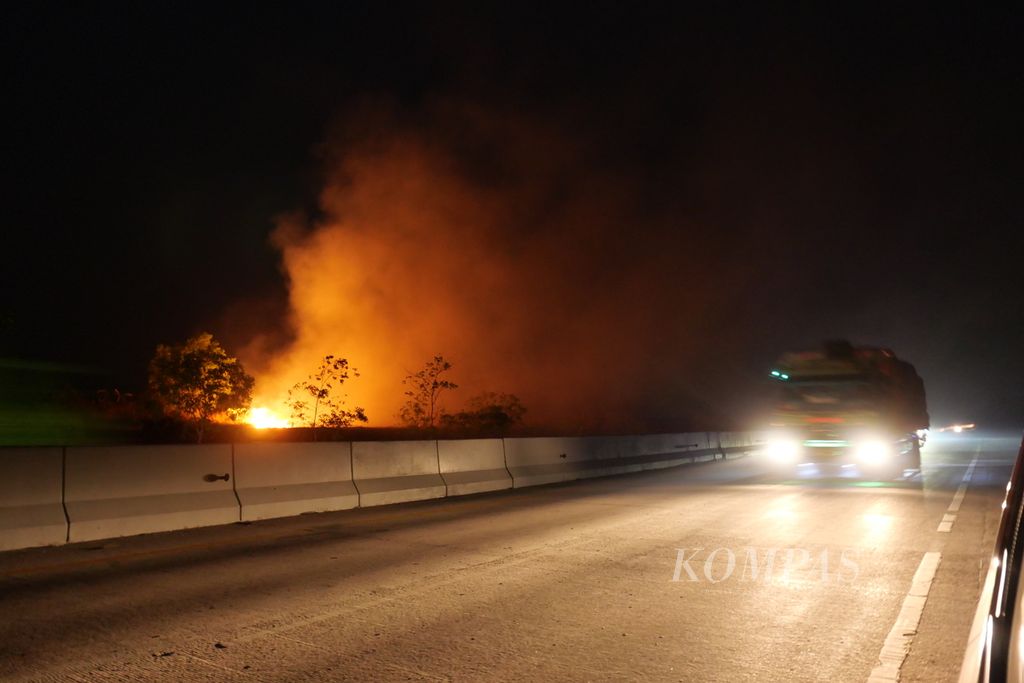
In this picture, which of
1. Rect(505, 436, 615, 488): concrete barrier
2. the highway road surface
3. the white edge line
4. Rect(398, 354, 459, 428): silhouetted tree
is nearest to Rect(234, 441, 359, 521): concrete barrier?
the highway road surface

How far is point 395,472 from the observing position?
47.5 ft

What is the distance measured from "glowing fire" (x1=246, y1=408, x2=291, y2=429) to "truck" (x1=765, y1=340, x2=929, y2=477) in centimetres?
2681

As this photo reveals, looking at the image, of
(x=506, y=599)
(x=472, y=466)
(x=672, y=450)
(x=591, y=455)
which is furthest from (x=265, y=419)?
(x=506, y=599)

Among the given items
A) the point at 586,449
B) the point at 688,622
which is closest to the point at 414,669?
the point at 688,622

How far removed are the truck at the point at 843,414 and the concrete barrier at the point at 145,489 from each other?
51.3 feet

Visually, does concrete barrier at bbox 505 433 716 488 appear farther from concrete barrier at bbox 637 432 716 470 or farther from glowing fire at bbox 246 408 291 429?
glowing fire at bbox 246 408 291 429

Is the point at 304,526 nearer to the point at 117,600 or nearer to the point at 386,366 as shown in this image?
the point at 117,600

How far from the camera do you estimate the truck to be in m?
21.2

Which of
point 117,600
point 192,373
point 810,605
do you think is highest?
point 192,373

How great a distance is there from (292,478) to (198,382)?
28201 millimetres

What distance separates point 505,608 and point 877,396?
59.7ft

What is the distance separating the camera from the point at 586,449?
21.3m

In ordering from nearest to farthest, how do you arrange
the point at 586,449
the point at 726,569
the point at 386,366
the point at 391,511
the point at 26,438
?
the point at 726,569, the point at 391,511, the point at 586,449, the point at 26,438, the point at 386,366

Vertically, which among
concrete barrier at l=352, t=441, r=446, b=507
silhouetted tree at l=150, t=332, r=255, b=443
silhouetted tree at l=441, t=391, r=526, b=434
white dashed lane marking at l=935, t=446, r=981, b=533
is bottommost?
white dashed lane marking at l=935, t=446, r=981, b=533
